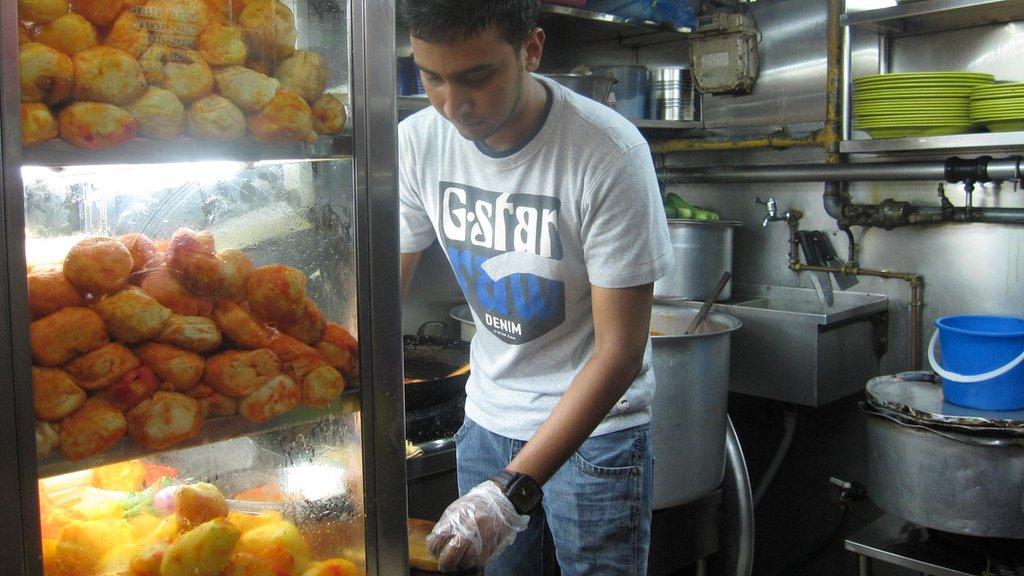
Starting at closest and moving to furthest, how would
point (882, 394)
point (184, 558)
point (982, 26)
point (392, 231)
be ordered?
point (184, 558) < point (392, 231) < point (882, 394) < point (982, 26)

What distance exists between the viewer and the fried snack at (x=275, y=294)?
0.87 m

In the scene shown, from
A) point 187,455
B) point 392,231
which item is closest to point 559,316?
point 392,231

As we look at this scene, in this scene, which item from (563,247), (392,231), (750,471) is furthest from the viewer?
(750,471)

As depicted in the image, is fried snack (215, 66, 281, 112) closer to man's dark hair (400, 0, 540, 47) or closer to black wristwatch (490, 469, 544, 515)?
man's dark hair (400, 0, 540, 47)

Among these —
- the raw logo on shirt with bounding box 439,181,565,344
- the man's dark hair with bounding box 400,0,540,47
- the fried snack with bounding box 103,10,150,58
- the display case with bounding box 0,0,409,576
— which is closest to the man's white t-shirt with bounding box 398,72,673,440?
the raw logo on shirt with bounding box 439,181,565,344

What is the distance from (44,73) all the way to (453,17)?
64cm

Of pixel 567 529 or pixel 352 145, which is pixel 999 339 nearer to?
pixel 567 529

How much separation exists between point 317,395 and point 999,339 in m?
2.02

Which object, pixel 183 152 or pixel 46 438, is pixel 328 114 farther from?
pixel 46 438

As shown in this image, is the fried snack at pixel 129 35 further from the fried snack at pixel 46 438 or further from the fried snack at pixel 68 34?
the fried snack at pixel 46 438

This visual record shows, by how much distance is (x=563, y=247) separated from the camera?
1.49 m

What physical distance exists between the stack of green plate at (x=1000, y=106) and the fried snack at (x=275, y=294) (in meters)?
2.52

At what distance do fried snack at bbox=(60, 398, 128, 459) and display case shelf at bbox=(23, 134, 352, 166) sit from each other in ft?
0.68

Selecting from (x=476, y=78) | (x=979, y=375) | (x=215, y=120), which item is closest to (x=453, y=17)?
(x=476, y=78)
